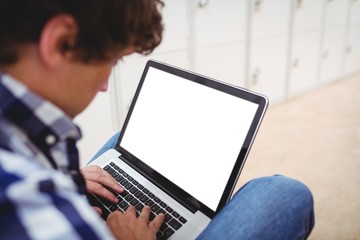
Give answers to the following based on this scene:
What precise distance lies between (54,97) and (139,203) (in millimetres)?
364

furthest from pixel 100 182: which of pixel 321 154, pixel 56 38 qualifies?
pixel 321 154

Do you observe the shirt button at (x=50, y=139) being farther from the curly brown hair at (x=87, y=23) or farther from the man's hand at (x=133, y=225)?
the man's hand at (x=133, y=225)

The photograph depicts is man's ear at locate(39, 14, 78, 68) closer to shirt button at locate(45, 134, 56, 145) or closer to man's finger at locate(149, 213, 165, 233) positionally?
shirt button at locate(45, 134, 56, 145)

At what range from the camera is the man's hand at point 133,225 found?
0.58m

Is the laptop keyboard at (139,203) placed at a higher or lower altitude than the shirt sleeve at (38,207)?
lower

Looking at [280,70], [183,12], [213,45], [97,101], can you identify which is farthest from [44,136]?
[280,70]

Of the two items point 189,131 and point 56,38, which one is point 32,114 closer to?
point 56,38

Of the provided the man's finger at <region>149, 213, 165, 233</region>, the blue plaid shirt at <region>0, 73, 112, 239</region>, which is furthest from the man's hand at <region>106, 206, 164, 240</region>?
the blue plaid shirt at <region>0, 73, 112, 239</region>

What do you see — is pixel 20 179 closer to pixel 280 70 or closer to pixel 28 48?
pixel 28 48

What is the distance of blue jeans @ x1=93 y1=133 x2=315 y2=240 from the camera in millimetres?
510

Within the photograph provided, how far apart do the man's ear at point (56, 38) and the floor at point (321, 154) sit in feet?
3.98

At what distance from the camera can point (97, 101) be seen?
1646 mm

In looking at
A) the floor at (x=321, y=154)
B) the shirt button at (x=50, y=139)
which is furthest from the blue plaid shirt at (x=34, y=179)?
the floor at (x=321, y=154)

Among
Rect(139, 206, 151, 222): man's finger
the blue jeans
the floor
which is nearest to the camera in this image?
the blue jeans
